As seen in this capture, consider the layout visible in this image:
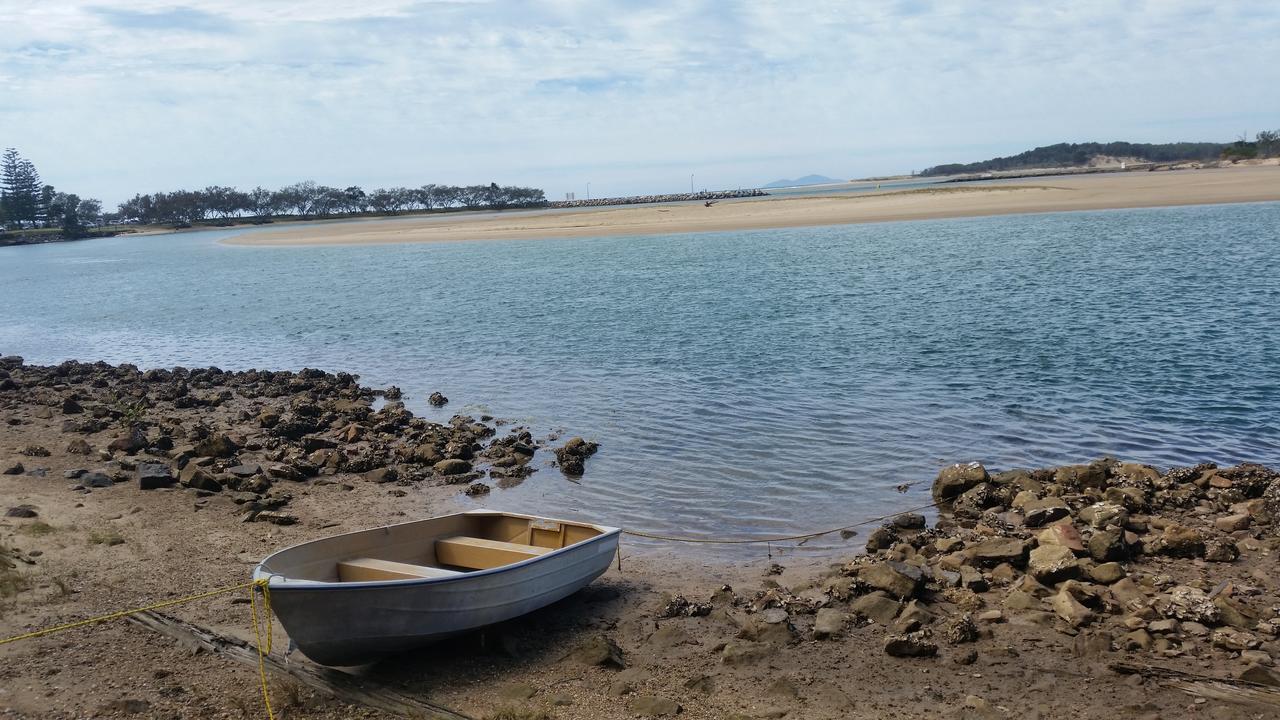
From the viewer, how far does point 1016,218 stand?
75.8 m

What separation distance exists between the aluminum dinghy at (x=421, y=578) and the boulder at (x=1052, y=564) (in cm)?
499

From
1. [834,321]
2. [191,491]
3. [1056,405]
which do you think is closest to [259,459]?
[191,491]

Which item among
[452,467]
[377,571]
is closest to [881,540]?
[377,571]

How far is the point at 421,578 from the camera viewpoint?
938cm

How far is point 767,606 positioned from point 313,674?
5.03 m

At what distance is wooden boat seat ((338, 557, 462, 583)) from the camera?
10.3 m

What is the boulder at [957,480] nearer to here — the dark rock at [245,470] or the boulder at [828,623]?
the boulder at [828,623]

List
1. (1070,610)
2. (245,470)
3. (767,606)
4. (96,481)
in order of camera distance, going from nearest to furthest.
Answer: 1. (1070,610)
2. (767,606)
3. (96,481)
4. (245,470)

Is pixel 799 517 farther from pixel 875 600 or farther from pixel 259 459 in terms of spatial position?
pixel 259 459

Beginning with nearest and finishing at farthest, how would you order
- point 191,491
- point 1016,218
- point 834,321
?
point 191,491 → point 834,321 → point 1016,218

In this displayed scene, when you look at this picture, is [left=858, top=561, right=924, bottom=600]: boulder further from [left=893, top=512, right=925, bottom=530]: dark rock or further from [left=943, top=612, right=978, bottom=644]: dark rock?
[left=893, top=512, right=925, bottom=530]: dark rock

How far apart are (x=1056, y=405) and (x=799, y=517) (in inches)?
330

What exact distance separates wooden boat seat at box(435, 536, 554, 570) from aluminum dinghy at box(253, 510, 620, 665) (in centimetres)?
1

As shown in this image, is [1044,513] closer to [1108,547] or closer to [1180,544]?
[1108,547]
